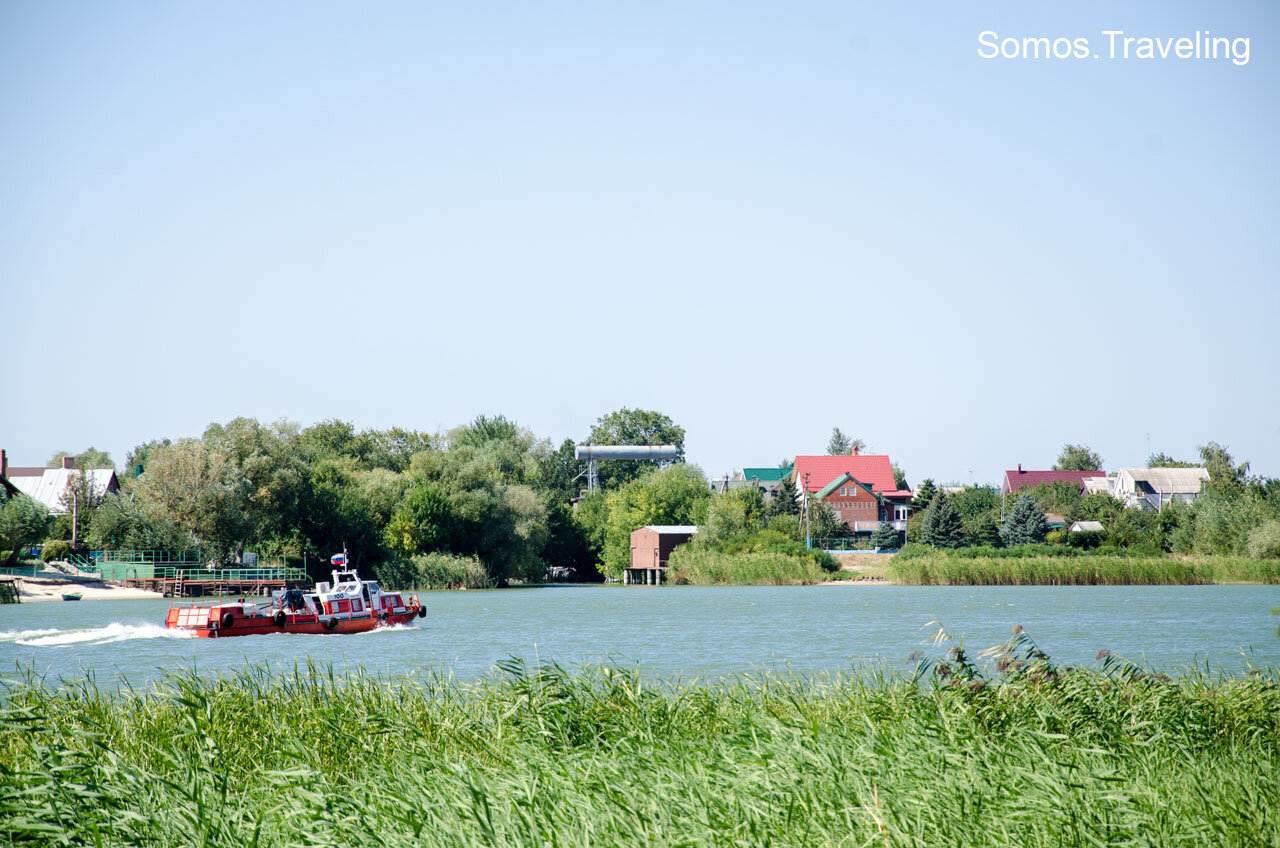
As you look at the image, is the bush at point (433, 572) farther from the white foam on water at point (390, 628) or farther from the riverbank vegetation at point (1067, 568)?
the white foam on water at point (390, 628)

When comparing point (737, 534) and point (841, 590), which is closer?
point (841, 590)

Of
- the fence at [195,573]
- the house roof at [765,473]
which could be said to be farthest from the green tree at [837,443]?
the fence at [195,573]

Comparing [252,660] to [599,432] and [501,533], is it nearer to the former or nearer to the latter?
[501,533]

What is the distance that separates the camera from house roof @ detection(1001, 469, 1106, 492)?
130750 millimetres

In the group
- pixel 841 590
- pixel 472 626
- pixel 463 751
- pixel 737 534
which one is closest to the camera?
pixel 463 751

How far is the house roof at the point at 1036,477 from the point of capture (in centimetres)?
13075

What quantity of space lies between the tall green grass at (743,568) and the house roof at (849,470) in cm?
3748

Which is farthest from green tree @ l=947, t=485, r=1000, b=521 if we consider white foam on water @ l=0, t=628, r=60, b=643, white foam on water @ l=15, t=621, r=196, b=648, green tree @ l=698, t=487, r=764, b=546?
white foam on water @ l=0, t=628, r=60, b=643

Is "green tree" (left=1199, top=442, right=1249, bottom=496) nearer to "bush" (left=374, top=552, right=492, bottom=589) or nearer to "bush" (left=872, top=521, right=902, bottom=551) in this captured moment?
"bush" (left=872, top=521, right=902, bottom=551)

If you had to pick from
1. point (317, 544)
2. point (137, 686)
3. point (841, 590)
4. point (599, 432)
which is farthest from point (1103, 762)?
point (599, 432)

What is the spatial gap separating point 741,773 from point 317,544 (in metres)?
61.0

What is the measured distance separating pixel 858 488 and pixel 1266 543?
168ft

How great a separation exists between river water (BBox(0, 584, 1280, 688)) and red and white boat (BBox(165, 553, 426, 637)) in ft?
2.50

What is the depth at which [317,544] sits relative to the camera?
6600 centimetres
